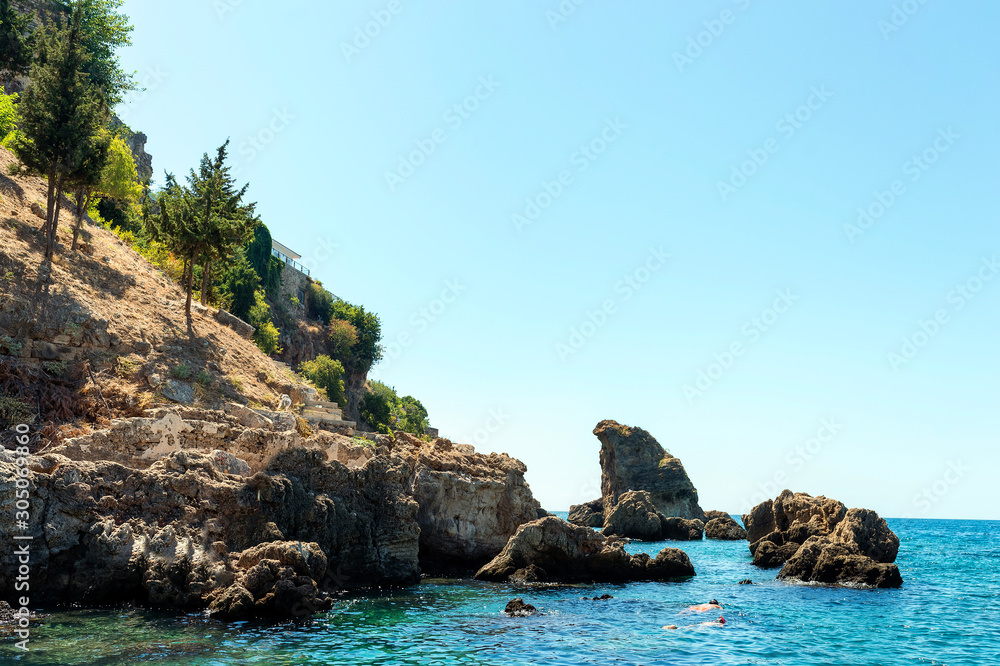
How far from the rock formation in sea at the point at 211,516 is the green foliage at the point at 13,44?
32.2m

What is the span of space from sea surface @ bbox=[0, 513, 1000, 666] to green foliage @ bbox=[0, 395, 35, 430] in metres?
6.71

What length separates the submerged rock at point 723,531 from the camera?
7400 cm

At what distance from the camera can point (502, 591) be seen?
24781mm

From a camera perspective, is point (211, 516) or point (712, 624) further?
point (712, 624)

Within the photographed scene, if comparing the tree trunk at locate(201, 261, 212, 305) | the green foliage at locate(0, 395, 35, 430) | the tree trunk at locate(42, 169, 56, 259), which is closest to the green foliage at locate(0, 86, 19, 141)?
the tree trunk at locate(201, 261, 212, 305)

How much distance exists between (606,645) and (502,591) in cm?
829

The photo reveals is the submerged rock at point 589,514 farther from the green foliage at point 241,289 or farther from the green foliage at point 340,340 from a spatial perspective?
the green foliage at point 241,289

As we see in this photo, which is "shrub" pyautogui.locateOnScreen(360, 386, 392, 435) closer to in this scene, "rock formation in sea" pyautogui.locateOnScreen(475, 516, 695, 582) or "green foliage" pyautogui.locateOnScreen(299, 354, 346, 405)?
"green foliage" pyautogui.locateOnScreen(299, 354, 346, 405)

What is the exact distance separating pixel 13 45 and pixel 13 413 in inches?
1381

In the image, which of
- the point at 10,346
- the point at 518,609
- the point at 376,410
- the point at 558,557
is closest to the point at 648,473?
the point at 376,410

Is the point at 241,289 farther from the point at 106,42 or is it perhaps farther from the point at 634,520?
the point at 634,520

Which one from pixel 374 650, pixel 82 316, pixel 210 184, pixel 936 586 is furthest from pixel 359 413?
pixel 374 650

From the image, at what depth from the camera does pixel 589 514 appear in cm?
8925

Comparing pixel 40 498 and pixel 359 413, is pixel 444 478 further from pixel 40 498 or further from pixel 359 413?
pixel 359 413
